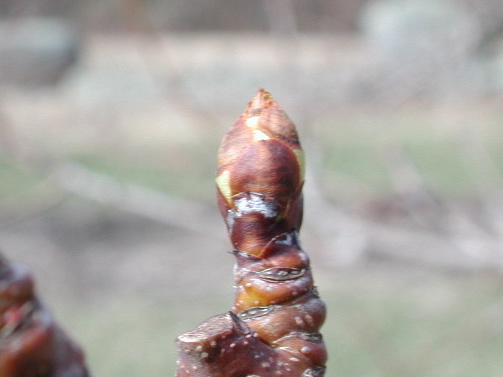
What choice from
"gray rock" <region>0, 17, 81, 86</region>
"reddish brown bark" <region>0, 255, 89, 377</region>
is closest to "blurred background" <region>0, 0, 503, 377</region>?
"gray rock" <region>0, 17, 81, 86</region>

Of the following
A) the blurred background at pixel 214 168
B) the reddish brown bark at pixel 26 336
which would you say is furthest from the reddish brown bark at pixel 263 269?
the blurred background at pixel 214 168

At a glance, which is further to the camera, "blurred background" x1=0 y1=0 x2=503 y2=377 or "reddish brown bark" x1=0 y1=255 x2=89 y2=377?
"blurred background" x1=0 y1=0 x2=503 y2=377

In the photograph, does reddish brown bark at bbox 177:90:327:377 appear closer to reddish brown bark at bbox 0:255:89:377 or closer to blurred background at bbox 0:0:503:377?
reddish brown bark at bbox 0:255:89:377

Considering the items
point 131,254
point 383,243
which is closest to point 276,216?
point 383,243

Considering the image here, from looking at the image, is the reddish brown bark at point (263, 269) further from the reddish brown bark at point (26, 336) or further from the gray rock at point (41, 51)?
the gray rock at point (41, 51)

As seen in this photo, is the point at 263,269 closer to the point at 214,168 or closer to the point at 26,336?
the point at 26,336
